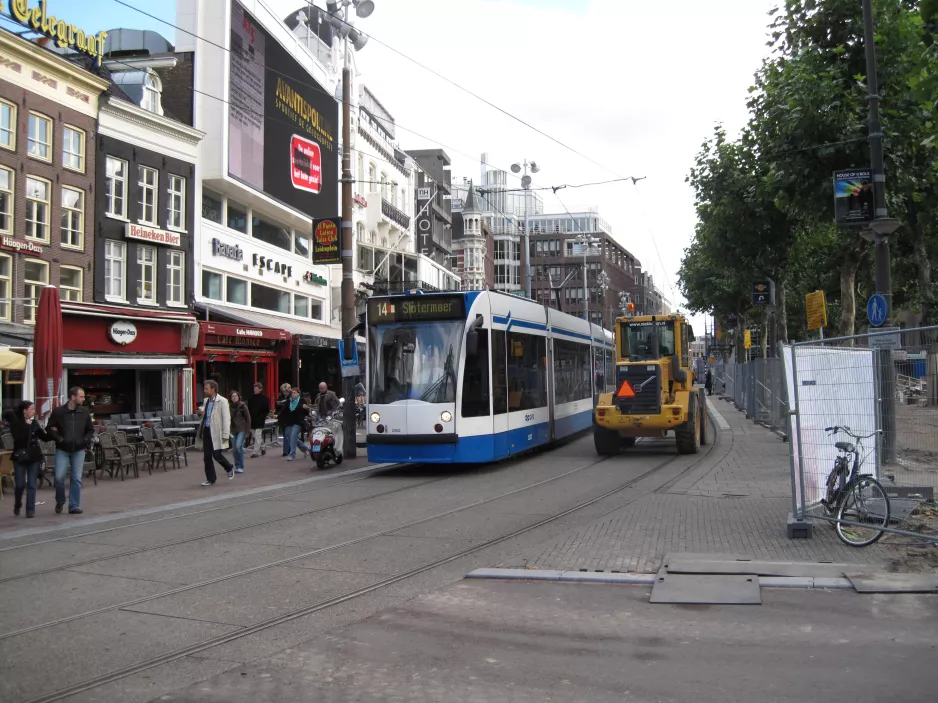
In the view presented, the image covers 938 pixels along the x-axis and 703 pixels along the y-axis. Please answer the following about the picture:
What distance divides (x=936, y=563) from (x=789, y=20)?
43.8ft

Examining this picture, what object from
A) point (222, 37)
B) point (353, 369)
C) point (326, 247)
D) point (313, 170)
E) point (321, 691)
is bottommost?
point (321, 691)

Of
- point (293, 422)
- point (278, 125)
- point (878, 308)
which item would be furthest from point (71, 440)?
point (278, 125)

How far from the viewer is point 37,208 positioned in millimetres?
24562

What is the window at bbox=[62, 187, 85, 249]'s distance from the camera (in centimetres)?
2541

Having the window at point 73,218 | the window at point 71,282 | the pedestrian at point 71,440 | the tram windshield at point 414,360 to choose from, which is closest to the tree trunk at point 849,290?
the tram windshield at point 414,360

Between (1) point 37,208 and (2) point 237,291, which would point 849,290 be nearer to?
(1) point 37,208

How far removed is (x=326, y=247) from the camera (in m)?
20.7

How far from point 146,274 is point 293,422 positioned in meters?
12.1

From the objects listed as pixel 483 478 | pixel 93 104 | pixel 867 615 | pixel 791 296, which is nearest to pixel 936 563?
pixel 867 615

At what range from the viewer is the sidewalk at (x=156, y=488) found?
12055mm

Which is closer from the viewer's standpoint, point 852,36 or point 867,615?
point 867,615

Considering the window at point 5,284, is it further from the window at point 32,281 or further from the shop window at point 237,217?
the shop window at point 237,217

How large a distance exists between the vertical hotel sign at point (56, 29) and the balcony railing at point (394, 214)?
23.7 meters

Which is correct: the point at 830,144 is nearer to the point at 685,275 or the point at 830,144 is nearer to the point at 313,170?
the point at 313,170
